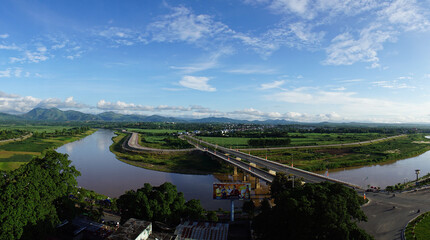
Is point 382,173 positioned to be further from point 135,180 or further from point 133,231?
point 133,231

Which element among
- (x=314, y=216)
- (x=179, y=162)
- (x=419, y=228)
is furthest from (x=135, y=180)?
(x=419, y=228)

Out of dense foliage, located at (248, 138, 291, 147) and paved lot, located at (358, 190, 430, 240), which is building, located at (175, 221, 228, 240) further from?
dense foliage, located at (248, 138, 291, 147)

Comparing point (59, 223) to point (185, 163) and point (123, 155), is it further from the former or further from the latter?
point (123, 155)

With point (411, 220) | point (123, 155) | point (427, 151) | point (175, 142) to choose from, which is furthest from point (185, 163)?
point (427, 151)

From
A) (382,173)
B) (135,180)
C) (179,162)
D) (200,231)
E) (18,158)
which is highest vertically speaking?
(200,231)

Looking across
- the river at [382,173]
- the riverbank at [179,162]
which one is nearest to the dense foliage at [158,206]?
the riverbank at [179,162]

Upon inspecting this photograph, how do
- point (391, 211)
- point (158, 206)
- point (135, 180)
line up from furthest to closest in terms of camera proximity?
1. point (135, 180)
2. point (391, 211)
3. point (158, 206)
